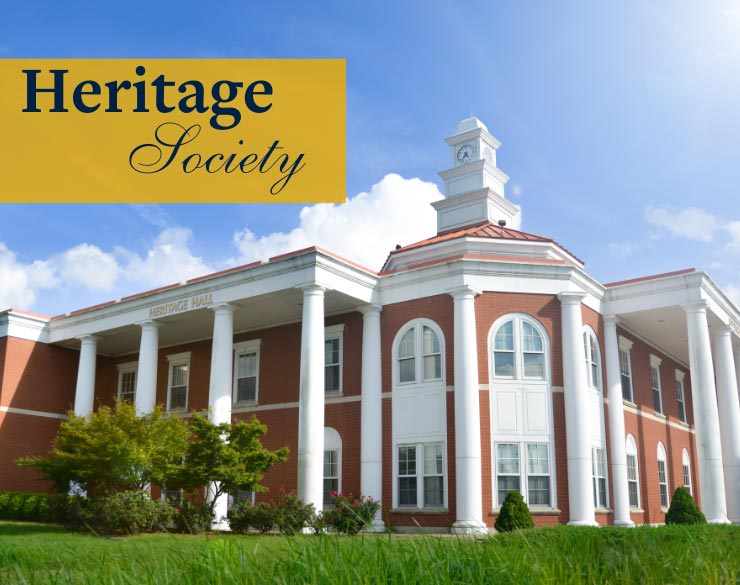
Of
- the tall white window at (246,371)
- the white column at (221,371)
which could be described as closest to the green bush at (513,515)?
the white column at (221,371)

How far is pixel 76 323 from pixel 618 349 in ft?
69.9

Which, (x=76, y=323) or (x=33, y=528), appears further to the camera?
(x=76, y=323)

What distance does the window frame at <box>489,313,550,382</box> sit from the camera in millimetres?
23500

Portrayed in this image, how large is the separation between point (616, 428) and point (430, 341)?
697cm

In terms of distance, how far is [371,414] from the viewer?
968 inches

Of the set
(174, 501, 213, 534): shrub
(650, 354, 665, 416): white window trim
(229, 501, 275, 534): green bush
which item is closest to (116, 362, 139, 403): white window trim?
(174, 501, 213, 534): shrub

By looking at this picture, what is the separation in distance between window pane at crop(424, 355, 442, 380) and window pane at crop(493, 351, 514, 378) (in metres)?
1.77

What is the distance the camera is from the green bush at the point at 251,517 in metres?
21.5

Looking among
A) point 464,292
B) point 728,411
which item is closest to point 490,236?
point 464,292

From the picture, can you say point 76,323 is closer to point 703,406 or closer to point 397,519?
point 397,519

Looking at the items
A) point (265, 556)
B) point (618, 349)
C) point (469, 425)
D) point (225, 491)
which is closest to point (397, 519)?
point (469, 425)

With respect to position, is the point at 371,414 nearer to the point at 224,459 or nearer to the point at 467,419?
the point at 467,419

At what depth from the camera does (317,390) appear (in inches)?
909

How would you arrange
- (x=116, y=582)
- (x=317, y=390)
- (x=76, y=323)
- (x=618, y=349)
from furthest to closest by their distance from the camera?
(x=76, y=323) → (x=618, y=349) → (x=317, y=390) → (x=116, y=582)
